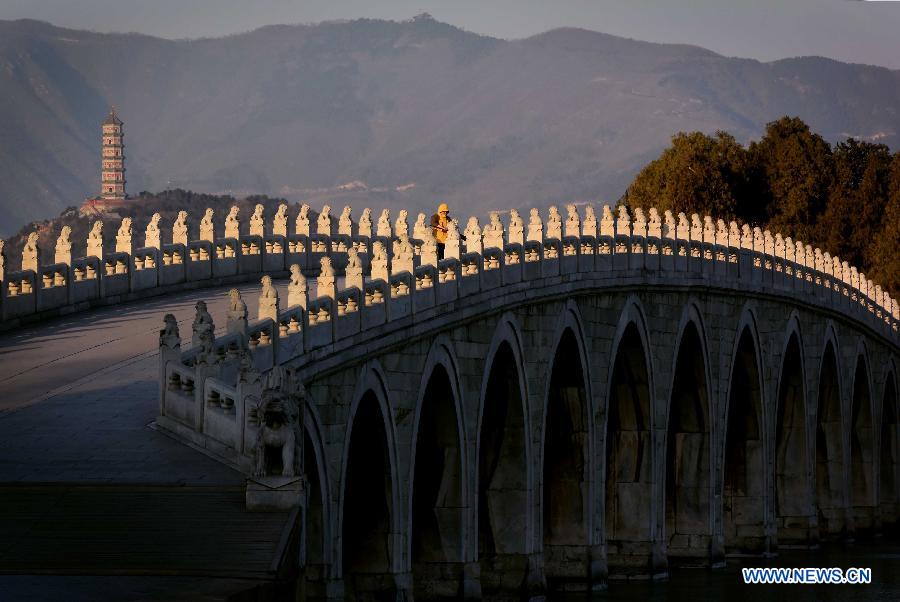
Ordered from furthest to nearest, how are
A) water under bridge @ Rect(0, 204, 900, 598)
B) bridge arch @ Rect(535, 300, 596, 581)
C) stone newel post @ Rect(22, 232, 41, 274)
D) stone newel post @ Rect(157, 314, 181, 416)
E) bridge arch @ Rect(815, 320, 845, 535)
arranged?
1. bridge arch @ Rect(815, 320, 845, 535)
2. bridge arch @ Rect(535, 300, 596, 581)
3. stone newel post @ Rect(22, 232, 41, 274)
4. water under bridge @ Rect(0, 204, 900, 598)
5. stone newel post @ Rect(157, 314, 181, 416)

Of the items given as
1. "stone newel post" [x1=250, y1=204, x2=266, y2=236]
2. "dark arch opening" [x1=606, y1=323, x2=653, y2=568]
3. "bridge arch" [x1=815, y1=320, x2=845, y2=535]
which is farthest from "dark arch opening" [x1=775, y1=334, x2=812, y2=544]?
"stone newel post" [x1=250, y1=204, x2=266, y2=236]

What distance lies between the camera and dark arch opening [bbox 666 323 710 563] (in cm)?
6212

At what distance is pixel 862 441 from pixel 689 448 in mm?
21314

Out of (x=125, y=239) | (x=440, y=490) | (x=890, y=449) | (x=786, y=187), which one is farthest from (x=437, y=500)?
(x=786, y=187)

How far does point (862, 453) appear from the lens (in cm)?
8275

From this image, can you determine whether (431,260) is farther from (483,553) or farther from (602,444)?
(602,444)

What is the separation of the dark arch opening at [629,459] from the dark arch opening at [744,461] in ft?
25.2

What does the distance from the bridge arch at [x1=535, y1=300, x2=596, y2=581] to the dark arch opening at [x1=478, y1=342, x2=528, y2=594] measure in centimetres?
→ 313

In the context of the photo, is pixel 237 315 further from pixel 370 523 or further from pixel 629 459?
pixel 629 459

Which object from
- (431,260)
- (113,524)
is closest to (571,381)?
(431,260)

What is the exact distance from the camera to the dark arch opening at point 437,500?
46031 millimetres

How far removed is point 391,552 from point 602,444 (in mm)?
14640

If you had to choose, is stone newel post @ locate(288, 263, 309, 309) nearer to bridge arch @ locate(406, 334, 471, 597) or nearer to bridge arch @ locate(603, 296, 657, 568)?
bridge arch @ locate(406, 334, 471, 597)

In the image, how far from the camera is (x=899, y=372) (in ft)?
287
